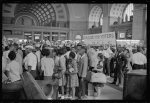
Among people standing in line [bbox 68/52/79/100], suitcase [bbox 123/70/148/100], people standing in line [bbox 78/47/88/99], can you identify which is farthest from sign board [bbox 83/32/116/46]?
suitcase [bbox 123/70/148/100]

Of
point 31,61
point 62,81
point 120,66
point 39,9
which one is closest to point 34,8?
point 39,9

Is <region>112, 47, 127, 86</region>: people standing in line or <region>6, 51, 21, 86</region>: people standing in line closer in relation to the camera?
<region>6, 51, 21, 86</region>: people standing in line

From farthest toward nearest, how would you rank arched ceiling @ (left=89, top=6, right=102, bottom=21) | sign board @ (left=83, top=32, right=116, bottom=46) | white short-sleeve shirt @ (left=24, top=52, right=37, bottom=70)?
arched ceiling @ (left=89, top=6, right=102, bottom=21) < sign board @ (left=83, top=32, right=116, bottom=46) < white short-sleeve shirt @ (left=24, top=52, right=37, bottom=70)

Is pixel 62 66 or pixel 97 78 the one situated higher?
pixel 62 66

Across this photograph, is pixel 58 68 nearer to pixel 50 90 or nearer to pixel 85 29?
pixel 50 90

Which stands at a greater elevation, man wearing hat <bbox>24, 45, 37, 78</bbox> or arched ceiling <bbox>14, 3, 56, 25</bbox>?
arched ceiling <bbox>14, 3, 56, 25</bbox>

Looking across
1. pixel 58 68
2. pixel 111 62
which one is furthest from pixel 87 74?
pixel 111 62

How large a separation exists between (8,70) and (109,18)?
46.0 ft

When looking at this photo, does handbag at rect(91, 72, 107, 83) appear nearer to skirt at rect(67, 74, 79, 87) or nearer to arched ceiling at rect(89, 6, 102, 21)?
skirt at rect(67, 74, 79, 87)

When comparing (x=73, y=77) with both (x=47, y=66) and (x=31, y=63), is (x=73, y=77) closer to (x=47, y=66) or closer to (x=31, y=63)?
A: (x=47, y=66)

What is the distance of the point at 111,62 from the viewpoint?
7.30 meters

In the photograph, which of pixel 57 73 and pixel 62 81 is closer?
pixel 57 73

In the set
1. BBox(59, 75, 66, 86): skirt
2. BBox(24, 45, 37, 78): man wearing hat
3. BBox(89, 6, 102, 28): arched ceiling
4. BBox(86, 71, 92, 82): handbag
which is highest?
BBox(89, 6, 102, 28): arched ceiling

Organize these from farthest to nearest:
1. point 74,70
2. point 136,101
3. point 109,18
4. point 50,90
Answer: point 109,18 → point 74,70 → point 50,90 → point 136,101
